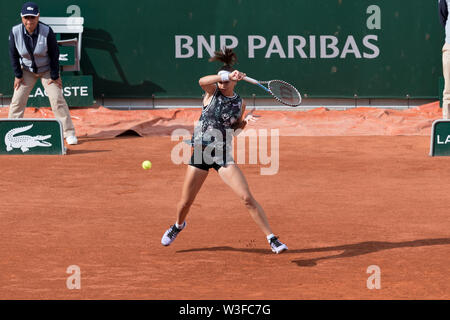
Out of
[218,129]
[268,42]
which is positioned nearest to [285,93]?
[218,129]

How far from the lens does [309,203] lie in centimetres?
936

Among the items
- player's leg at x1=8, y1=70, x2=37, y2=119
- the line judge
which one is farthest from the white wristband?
player's leg at x1=8, y1=70, x2=37, y2=119

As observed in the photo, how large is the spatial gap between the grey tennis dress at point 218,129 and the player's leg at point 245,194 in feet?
0.25

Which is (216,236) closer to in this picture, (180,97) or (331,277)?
(331,277)

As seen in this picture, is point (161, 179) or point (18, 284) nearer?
point (18, 284)

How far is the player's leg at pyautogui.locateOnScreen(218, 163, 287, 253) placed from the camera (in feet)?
22.7

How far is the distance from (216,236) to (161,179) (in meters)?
3.02

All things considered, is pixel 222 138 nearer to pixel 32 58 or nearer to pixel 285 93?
pixel 285 93

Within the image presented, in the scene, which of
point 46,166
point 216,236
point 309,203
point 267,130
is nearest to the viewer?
point 216,236

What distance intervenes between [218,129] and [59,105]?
21.2ft

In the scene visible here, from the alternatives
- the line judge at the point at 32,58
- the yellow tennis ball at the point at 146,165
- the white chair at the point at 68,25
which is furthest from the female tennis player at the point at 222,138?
the white chair at the point at 68,25

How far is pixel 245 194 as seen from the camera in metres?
6.91

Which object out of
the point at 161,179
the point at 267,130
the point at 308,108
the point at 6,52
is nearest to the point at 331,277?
the point at 161,179

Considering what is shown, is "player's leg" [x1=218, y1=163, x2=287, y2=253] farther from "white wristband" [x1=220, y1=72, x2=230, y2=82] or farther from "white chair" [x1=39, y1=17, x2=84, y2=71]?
"white chair" [x1=39, y1=17, x2=84, y2=71]
